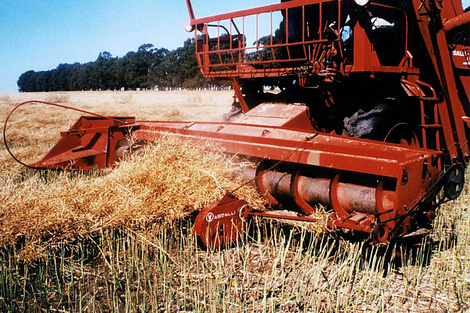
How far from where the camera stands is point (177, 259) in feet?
9.14

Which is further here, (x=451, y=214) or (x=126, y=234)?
(x=451, y=214)

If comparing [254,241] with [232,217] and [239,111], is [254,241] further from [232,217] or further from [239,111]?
[239,111]

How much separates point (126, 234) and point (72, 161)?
180 centimetres

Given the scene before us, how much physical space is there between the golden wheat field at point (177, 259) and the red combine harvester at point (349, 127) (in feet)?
0.79

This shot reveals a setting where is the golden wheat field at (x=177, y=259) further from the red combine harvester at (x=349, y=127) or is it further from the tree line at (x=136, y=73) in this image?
the tree line at (x=136, y=73)

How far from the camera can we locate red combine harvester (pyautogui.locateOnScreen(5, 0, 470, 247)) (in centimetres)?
260

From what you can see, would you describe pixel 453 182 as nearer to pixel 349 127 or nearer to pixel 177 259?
pixel 349 127

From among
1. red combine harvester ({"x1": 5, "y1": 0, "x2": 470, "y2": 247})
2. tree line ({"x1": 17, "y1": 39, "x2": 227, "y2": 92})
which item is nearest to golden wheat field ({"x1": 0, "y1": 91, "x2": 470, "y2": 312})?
red combine harvester ({"x1": 5, "y1": 0, "x2": 470, "y2": 247})

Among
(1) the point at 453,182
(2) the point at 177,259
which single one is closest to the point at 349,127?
(1) the point at 453,182

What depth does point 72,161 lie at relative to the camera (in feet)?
14.3

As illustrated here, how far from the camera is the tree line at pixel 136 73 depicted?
191ft

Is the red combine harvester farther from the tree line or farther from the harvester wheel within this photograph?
the tree line

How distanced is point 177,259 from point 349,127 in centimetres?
205

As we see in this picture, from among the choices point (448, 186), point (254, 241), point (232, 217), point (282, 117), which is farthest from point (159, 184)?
point (448, 186)
